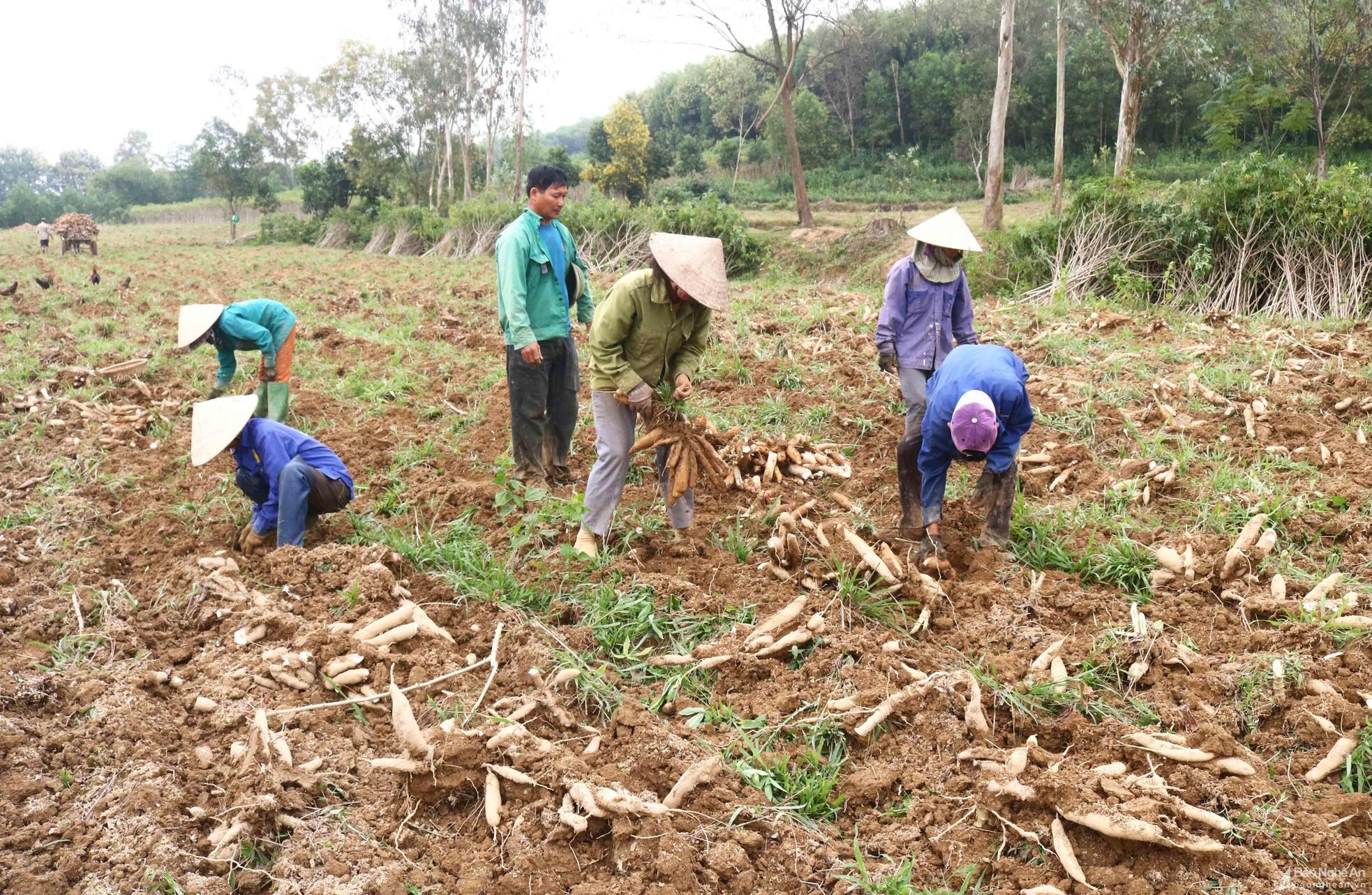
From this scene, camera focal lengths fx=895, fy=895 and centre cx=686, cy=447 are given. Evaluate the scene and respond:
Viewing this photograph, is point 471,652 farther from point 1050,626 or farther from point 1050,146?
point 1050,146

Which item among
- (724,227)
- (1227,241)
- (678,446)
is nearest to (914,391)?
(678,446)

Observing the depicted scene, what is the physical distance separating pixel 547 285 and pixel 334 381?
3.59 m

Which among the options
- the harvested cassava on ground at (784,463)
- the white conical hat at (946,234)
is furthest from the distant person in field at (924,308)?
the harvested cassava on ground at (784,463)

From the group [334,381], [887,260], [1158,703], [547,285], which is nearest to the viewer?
[1158,703]

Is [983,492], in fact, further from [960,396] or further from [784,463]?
[784,463]

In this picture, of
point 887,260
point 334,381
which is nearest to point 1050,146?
point 887,260

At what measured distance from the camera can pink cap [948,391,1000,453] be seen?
362 centimetres

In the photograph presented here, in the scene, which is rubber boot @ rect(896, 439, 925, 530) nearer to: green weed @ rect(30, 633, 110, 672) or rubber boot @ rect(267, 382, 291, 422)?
green weed @ rect(30, 633, 110, 672)

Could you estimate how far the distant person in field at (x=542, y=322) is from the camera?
16.0ft

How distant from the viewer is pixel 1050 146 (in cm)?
3481

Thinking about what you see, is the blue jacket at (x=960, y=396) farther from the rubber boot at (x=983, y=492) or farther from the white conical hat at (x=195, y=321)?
the white conical hat at (x=195, y=321)

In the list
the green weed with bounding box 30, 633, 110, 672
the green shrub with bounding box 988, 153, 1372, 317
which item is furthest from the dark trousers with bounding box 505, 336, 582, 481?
the green shrub with bounding box 988, 153, 1372, 317

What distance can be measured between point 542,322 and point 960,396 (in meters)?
2.48

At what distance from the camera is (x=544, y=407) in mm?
5273
